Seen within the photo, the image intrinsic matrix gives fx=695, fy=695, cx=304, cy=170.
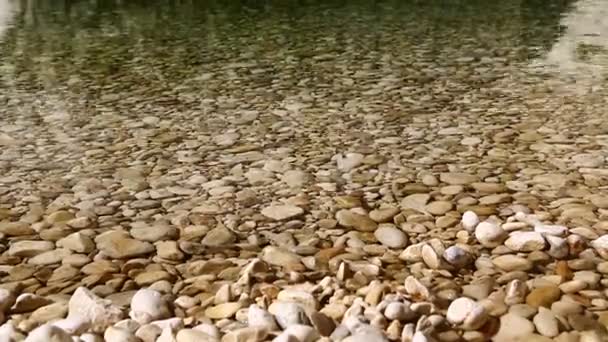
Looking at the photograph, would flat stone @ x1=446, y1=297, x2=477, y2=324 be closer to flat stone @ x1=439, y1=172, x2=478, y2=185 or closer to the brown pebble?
the brown pebble

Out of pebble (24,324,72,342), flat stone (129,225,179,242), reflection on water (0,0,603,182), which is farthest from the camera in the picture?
reflection on water (0,0,603,182)

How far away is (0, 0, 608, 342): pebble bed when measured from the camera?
3494 millimetres

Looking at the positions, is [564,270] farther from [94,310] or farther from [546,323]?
[94,310]

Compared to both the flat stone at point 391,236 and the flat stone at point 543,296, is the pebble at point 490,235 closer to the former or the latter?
the flat stone at point 391,236

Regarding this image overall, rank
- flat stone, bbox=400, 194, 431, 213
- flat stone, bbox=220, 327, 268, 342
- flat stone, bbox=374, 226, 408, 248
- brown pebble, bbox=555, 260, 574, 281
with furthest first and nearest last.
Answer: flat stone, bbox=400, 194, 431, 213
flat stone, bbox=374, 226, 408, 248
brown pebble, bbox=555, 260, 574, 281
flat stone, bbox=220, 327, 268, 342

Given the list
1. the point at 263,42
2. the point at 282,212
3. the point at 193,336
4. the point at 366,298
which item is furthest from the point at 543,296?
the point at 263,42

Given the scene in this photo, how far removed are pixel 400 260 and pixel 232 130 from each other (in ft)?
11.3

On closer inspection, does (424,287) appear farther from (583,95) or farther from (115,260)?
(583,95)

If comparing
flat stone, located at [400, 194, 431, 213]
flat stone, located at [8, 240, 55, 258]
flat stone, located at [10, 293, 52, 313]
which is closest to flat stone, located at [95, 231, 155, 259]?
flat stone, located at [8, 240, 55, 258]

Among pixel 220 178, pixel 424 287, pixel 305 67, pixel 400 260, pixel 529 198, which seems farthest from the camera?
Answer: pixel 305 67

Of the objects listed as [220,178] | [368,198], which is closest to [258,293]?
[368,198]

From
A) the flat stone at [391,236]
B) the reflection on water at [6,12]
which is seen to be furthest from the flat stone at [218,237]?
the reflection on water at [6,12]

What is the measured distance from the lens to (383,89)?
9.14 m

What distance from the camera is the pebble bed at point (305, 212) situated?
138 inches
